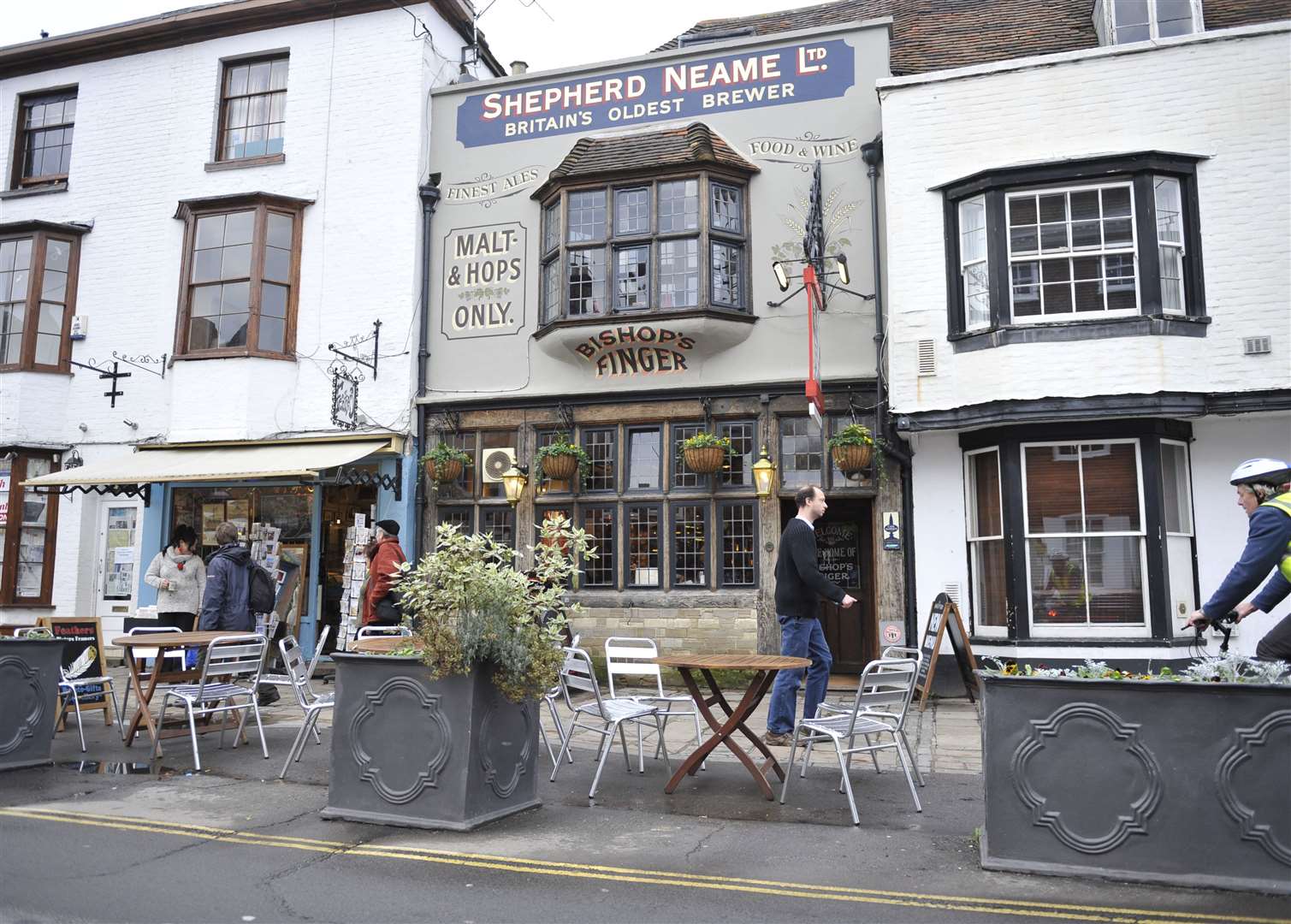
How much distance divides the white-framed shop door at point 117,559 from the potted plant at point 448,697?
1053 cm

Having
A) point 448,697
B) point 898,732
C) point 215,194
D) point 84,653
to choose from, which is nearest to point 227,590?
point 84,653

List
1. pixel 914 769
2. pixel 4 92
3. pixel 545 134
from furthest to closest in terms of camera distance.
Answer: pixel 4 92
pixel 545 134
pixel 914 769

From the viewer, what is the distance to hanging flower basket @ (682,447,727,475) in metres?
12.3

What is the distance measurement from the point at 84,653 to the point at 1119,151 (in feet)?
37.7

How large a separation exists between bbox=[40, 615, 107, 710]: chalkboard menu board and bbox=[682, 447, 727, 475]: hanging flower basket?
6554 mm

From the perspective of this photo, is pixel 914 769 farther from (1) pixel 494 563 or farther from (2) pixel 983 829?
(1) pixel 494 563

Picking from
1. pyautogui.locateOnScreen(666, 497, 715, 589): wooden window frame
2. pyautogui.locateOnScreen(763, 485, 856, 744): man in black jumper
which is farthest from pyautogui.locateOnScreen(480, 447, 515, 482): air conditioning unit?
pyautogui.locateOnScreen(763, 485, 856, 744): man in black jumper

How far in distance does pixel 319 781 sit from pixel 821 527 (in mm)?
7715

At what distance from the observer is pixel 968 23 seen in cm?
1493

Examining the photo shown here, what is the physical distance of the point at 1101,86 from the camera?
11.2 meters

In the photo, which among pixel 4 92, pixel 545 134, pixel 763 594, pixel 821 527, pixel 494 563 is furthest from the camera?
pixel 4 92

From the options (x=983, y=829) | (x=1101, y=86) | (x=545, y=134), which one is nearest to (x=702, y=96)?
(x=545, y=134)

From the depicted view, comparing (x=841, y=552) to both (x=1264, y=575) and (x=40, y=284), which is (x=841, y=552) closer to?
(x=1264, y=575)

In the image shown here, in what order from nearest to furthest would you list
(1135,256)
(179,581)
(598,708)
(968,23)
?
1. (598,708)
2. (179,581)
3. (1135,256)
4. (968,23)
